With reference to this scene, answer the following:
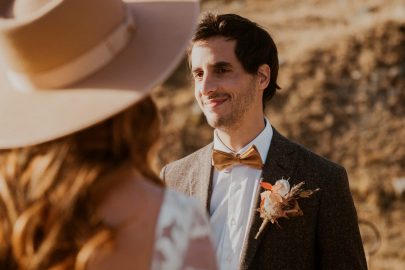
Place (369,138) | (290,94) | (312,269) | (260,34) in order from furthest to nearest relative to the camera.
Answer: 1. (290,94)
2. (369,138)
3. (260,34)
4. (312,269)

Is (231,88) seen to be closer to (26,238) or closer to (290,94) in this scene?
(26,238)

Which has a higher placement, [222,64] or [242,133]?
[222,64]

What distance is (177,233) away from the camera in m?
1.78

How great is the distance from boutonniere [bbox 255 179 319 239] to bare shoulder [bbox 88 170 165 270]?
175 cm

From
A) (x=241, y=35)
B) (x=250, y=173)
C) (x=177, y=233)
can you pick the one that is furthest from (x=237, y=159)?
(x=177, y=233)

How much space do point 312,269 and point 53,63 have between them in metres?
2.08

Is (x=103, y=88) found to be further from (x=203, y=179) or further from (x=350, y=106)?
(x=350, y=106)

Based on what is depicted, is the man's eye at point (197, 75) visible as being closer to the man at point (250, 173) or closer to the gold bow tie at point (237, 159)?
the man at point (250, 173)

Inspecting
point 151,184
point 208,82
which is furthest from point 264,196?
point 151,184

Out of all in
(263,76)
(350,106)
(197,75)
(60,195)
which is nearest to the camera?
(60,195)

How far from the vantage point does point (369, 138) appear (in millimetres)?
11117

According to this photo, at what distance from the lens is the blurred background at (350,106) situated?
Result: 10.4 m

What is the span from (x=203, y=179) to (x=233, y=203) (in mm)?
246

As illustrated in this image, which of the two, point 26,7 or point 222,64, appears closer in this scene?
point 26,7
